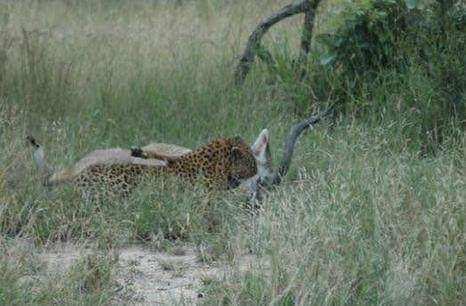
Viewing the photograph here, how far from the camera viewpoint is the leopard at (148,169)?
6.54 m

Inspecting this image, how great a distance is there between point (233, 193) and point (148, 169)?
54 cm

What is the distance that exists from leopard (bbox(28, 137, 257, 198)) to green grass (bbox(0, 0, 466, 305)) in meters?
0.13

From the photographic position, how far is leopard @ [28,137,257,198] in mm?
6539

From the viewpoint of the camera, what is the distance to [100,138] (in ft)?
25.6

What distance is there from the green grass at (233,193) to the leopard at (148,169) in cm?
13

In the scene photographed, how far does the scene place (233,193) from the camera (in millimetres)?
6684

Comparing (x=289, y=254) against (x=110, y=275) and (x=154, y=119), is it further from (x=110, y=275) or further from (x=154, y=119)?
(x=154, y=119)

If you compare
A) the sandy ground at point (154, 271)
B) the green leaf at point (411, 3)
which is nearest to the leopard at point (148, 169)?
the sandy ground at point (154, 271)

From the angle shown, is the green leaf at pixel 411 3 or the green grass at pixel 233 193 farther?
the green leaf at pixel 411 3

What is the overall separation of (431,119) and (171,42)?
358 cm

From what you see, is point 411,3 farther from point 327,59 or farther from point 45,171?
point 45,171

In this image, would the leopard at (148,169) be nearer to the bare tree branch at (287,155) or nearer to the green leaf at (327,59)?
the bare tree branch at (287,155)

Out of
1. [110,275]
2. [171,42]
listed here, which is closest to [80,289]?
[110,275]

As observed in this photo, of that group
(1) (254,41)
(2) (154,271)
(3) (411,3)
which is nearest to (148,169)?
(2) (154,271)
